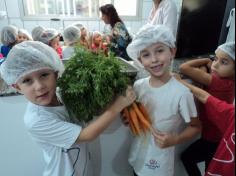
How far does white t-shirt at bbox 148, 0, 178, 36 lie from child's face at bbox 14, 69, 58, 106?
1225 mm

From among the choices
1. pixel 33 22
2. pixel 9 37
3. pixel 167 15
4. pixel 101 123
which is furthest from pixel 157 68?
pixel 33 22

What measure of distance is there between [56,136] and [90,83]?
0.68 ft

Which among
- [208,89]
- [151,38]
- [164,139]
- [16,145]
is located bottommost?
[16,145]

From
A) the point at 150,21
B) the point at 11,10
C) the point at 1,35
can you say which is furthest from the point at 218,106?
the point at 11,10

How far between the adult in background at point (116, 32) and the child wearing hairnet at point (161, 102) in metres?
0.78

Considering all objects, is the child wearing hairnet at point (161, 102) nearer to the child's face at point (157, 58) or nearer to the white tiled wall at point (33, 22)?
the child's face at point (157, 58)

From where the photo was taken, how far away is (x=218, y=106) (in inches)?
28.8

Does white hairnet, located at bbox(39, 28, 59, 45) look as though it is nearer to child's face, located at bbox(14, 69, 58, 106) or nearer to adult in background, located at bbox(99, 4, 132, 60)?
adult in background, located at bbox(99, 4, 132, 60)

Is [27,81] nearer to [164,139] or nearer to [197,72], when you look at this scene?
[164,139]

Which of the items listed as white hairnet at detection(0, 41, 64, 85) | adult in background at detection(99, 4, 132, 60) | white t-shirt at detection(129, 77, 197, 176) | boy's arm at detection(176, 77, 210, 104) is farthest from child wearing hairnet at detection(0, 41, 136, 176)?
adult in background at detection(99, 4, 132, 60)

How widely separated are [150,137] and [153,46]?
363 mm

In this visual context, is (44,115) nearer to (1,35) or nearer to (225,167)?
(225,167)

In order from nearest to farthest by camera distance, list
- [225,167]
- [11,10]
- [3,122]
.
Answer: [225,167], [3,122], [11,10]

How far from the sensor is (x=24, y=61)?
0.64 m
